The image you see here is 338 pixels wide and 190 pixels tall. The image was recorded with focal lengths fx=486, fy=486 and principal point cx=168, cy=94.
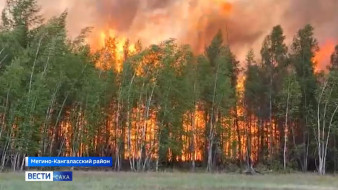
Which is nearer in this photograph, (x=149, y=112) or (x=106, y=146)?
(x=149, y=112)

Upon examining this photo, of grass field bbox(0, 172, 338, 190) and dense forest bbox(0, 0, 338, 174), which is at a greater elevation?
dense forest bbox(0, 0, 338, 174)

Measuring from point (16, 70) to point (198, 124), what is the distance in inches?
949

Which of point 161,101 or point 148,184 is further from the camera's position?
point 161,101

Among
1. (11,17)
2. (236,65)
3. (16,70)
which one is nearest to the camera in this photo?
(16,70)

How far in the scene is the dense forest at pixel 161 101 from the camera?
3800 centimetres

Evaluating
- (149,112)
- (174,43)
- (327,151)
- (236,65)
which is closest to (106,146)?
(149,112)

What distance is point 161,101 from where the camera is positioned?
45562 mm

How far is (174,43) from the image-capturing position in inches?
1805

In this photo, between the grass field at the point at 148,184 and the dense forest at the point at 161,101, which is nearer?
the grass field at the point at 148,184

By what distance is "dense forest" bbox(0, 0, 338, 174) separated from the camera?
38.0 meters

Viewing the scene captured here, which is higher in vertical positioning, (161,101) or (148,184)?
(161,101)

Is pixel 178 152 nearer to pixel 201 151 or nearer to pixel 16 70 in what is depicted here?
pixel 201 151

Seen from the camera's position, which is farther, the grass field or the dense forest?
the dense forest

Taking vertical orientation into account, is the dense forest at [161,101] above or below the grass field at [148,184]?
above
